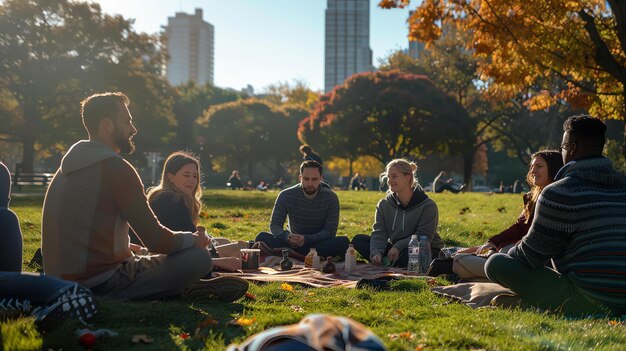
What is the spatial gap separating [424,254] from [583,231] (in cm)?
300

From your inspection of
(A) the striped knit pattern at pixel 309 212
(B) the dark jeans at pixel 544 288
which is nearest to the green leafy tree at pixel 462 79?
(A) the striped knit pattern at pixel 309 212

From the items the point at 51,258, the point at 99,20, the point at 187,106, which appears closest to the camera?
the point at 51,258

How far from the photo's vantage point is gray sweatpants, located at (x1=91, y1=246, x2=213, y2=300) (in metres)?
5.02

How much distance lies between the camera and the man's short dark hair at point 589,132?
4.90 m

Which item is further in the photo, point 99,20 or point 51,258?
point 99,20

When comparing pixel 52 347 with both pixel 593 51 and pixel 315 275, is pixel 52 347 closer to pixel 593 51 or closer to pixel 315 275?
pixel 315 275

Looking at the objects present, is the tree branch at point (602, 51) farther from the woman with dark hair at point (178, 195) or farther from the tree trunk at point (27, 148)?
the tree trunk at point (27, 148)

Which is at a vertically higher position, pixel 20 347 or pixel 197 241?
pixel 197 241

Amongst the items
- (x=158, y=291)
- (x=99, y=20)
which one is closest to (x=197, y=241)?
(x=158, y=291)

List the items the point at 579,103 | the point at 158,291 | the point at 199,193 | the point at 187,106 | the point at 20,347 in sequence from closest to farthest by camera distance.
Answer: the point at 20,347
the point at 158,291
the point at 199,193
the point at 579,103
the point at 187,106

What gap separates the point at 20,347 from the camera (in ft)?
11.9

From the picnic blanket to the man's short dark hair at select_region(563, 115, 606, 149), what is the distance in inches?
103

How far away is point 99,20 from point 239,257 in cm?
3179

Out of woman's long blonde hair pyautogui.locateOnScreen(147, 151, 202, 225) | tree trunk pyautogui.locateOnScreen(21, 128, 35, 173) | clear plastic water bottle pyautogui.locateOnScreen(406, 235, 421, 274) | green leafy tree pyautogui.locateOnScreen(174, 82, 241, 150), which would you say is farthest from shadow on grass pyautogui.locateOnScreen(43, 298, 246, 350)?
green leafy tree pyautogui.locateOnScreen(174, 82, 241, 150)
